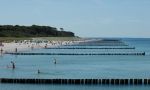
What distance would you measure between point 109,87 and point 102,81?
210 centimetres

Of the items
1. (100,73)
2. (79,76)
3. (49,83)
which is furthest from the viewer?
(100,73)

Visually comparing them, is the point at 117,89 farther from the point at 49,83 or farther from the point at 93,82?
the point at 49,83

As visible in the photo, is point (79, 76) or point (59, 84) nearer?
point (59, 84)

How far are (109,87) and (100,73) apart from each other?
12.8 metres

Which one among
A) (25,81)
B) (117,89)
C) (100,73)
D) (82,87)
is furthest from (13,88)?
(100,73)

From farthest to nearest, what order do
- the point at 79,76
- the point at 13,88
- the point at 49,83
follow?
the point at 79,76
the point at 49,83
the point at 13,88

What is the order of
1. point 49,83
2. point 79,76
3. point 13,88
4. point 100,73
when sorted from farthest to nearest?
1. point 100,73
2. point 79,76
3. point 49,83
4. point 13,88

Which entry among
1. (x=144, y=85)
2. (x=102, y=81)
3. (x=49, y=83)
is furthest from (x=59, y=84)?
(x=144, y=85)

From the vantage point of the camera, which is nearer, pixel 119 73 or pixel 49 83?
pixel 49 83

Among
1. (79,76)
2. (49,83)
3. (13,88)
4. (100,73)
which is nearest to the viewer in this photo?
(13,88)

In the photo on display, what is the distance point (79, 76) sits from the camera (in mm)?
51688

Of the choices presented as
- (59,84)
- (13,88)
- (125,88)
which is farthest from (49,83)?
(125,88)

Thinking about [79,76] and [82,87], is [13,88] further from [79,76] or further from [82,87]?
[79,76]

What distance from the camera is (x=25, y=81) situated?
4475 cm
